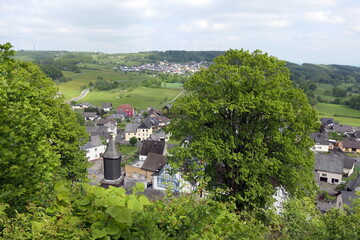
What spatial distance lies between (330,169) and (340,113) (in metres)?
76.2

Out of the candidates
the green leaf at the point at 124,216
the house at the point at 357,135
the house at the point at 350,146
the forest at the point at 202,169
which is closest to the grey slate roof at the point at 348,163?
the house at the point at 350,146

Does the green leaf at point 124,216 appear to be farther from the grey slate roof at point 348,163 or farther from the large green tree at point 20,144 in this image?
the grey slate roof at point 348,163

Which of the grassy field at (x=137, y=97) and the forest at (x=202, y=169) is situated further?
the grassy field at (x=137, y=97)

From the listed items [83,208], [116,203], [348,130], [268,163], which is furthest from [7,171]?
[348,130]

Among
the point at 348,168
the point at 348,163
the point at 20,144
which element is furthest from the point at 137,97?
the point at 20,144

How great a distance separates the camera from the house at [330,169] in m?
44.2

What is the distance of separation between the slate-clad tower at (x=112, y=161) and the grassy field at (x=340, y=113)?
3805 inches

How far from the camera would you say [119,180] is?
25062mm

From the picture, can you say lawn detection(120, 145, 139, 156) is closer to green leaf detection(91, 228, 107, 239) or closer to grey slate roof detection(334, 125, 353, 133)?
green leaf detection(91, 228, 107, 239)

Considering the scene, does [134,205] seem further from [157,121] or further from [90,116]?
[90,116]

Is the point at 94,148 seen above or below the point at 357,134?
below

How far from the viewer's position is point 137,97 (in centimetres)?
13475

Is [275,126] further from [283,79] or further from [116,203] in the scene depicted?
[116,203]

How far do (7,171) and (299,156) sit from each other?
1141 cm
